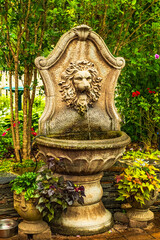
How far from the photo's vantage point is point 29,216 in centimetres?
353

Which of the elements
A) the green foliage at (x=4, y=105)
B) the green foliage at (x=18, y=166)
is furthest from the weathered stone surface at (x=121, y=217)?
the green foliage at (x=4, y=105)

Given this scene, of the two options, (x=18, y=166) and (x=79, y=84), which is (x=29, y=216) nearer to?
(x=18, y=166)

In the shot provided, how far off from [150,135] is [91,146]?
3.07 metres

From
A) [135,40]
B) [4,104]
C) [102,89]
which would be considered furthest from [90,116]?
[4,104]

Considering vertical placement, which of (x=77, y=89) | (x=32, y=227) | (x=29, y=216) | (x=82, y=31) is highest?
(x=82, y=31)

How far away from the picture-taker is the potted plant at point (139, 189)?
3.97 m

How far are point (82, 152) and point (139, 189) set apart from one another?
3.13 feet

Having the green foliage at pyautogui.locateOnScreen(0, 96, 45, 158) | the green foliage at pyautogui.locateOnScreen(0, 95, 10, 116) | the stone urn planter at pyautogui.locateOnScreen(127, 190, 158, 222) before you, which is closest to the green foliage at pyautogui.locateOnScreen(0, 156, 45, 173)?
the green foliage at pyautogui.locateOnScreen(0, 96, 45, 158)

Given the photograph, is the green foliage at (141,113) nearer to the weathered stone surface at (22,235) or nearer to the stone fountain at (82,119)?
the stone fountain at (82,119)

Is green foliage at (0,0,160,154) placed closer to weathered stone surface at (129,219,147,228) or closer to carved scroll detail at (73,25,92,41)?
carved scroll detail at (73,25,92,41)

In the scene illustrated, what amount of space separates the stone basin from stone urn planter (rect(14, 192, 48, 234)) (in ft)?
1.61

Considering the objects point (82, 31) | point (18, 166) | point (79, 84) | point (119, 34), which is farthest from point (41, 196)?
point (119, 34)

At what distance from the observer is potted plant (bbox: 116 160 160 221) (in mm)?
3971

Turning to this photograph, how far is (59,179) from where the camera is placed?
354 cm
